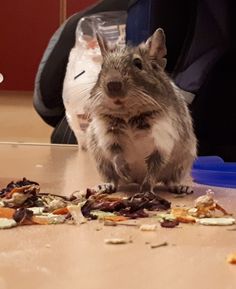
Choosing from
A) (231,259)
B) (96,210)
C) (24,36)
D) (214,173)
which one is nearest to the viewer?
(231,259)

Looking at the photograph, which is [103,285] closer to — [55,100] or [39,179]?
[39,179]

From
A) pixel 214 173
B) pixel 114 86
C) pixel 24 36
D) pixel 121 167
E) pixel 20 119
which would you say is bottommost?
pixel 20 119

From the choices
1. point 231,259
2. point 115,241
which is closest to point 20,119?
point 115,241

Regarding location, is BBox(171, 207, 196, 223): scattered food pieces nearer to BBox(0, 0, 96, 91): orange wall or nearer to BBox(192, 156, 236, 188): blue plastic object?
BBox(192, 156, 236, 188): blue plastic object

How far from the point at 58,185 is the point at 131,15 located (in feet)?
3.23

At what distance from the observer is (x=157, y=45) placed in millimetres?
1452

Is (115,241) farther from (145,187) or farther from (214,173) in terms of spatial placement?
(214,173)

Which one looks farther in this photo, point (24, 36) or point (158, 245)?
point (24, 36)

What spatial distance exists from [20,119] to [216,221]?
3.14 meters

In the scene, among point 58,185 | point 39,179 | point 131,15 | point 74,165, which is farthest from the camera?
point 131,15

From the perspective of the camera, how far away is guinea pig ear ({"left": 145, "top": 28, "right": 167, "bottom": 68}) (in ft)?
4.72

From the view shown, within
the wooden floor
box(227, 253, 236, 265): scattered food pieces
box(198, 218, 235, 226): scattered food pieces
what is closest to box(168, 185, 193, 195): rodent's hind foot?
box(198, 218, 235, 226): scattered food pieces

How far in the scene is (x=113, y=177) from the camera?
1492mm

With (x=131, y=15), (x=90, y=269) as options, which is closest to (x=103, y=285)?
(x=90, y=269)
